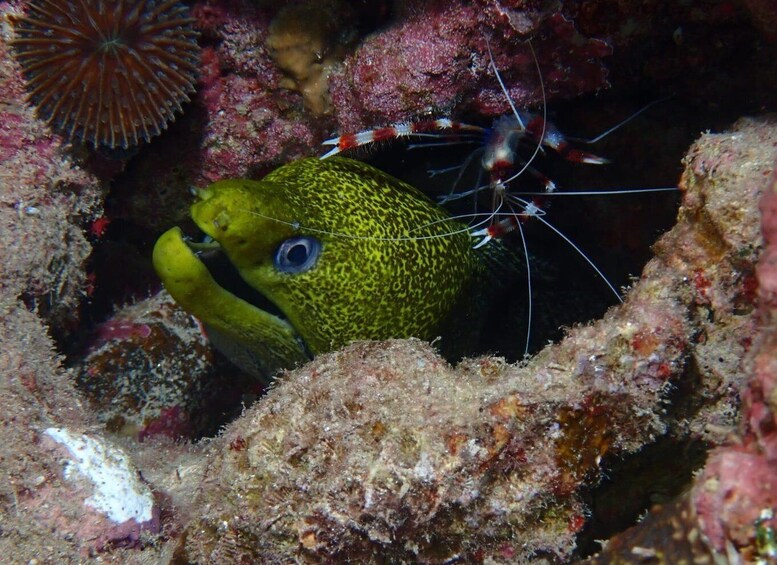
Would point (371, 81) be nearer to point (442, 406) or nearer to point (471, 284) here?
point (471, 284)

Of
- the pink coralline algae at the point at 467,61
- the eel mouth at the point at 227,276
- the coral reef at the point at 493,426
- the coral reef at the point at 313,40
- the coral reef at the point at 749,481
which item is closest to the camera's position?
the coral reef at the point at 749,481

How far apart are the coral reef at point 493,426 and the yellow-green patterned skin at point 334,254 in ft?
2.32

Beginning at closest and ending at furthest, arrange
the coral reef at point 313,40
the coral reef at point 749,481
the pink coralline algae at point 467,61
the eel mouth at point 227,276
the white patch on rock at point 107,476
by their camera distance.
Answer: the coral reef at point 749,481, the white patch on rock at point 107,476, the pink coralline algae at point 467,61, the eel mouth at point 227,276, the coral reef at point 313,40

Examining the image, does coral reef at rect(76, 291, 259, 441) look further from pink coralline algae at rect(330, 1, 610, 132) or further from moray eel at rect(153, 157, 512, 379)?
pink coralline algae at rect(330, 1, 610, 132)

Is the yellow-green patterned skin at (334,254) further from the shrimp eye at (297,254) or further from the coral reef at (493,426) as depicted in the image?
the coral reef at (493,426)

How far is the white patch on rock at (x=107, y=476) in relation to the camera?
228cm

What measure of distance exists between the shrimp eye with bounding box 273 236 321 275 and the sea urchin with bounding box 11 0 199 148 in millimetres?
1111

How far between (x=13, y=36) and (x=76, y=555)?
106 inches

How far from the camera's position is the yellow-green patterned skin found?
2.62 metres

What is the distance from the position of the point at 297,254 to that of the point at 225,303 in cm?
46

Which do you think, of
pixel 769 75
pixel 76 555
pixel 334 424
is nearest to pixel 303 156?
pixel 334 424

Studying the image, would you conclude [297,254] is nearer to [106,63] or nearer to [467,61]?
[467,61]

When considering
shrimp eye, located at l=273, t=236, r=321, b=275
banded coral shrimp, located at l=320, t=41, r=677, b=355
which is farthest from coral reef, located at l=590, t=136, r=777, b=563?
shrimp eye, located at l=273, t=236, r=321, b=275

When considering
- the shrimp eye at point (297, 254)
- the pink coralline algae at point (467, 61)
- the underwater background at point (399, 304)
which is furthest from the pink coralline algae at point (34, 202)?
the pink coralline algae at point (467, 61)
